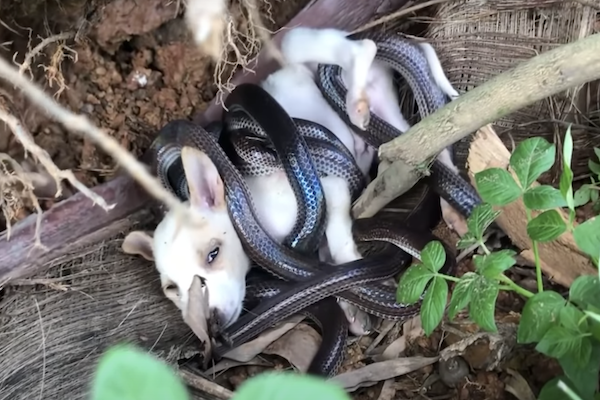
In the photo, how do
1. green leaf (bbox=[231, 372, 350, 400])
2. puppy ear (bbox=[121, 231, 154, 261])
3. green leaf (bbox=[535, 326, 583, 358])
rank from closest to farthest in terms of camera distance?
green leaf (bbox=[231, 372, 350, 400]) < green leaf (bbox=[535, 326, 583, 358]) < puppy ear (bbox=[121, 231, 154, 261])

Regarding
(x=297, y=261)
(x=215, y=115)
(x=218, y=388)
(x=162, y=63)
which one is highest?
(x=162, y=63)

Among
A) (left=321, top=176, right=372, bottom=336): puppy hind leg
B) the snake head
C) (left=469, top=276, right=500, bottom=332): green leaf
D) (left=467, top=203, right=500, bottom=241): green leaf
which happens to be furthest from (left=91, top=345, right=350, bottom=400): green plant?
(left=321, top=176, right=372, bottom=336): puppy hind leg

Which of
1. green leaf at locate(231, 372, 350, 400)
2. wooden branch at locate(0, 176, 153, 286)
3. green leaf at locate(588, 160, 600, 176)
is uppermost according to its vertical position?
green leaf at locate(231, 372, 350, 400)

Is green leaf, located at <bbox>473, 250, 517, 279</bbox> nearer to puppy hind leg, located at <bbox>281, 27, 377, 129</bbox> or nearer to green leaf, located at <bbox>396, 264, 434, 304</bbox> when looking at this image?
green leaf, located at <bbox>396, 264, 434, 304</bbox>

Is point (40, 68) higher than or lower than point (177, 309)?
higher

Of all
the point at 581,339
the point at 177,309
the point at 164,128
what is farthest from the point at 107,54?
the point at 581,339

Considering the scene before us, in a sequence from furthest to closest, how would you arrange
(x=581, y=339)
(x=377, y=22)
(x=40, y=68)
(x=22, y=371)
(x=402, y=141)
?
1. (x=377, y=22)
2. (x=40, y=68)
3. (x=22, y=371)
4. (x=402, y=141)
5. (x=581, y=339)

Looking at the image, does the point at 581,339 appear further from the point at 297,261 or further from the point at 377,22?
the point at 377,22
